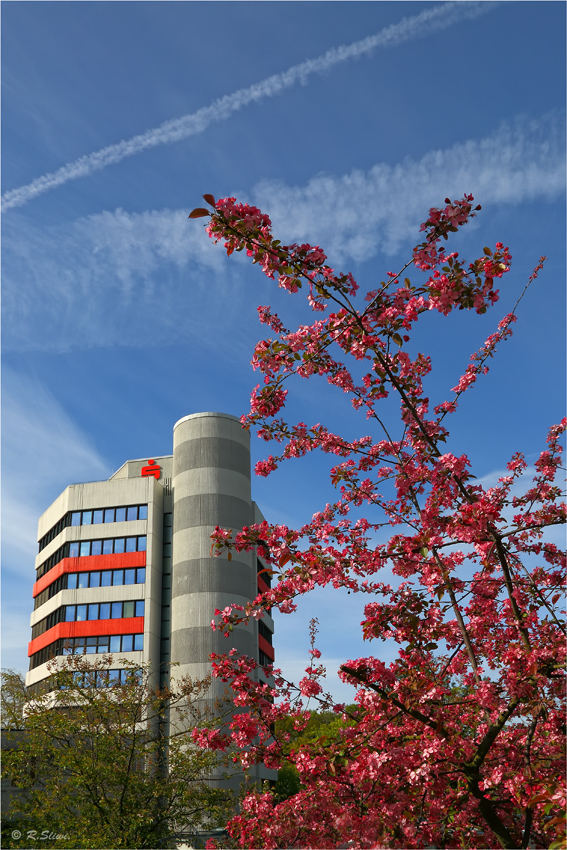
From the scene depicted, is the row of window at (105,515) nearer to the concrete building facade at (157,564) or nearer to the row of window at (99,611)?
the concrete building facade at (157,564)

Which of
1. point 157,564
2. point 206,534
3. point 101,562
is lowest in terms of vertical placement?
point 157,564

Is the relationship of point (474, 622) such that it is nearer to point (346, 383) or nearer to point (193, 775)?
point (346, 383)

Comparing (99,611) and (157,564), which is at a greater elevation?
(157,564)

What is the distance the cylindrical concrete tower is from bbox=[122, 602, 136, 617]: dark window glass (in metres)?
3.10

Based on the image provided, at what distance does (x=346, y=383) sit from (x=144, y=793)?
13080mm

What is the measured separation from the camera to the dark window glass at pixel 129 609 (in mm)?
45688

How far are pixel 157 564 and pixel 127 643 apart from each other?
575 cm

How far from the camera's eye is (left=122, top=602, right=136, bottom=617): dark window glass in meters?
45.7

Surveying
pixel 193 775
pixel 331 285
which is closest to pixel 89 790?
pixel 193 775

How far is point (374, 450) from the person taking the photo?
881 centimetres

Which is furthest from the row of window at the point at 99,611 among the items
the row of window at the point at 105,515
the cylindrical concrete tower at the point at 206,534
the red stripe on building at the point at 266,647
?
the red stripe on building at the point at 266,647

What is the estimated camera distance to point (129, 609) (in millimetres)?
45781

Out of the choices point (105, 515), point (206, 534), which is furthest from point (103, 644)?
point (206, 534)

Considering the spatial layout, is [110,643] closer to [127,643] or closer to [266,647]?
[127,643]
